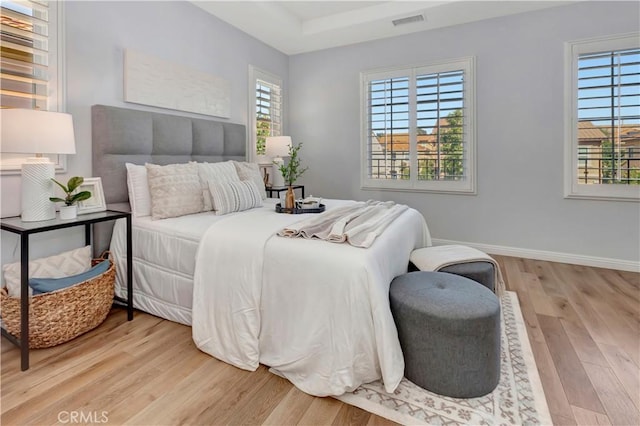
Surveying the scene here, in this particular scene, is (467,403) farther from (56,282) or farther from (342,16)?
(342,16)

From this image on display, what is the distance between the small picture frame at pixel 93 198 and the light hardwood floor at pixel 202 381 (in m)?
0.76

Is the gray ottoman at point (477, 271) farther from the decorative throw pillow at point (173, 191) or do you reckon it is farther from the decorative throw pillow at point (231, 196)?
the decorative throw pillow at point (173, 191)

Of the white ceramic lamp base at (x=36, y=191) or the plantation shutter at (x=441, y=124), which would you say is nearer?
the white ceramic lamp base at (x=36, y=191)

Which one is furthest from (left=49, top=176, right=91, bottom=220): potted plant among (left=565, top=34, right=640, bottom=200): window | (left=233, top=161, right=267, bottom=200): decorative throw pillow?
(left=565, top=34, right=640, bottom=200): window

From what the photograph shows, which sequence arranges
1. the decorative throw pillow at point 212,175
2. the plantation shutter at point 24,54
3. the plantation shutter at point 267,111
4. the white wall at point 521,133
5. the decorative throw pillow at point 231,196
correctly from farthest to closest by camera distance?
the plantation shutter at point 267,111 < the white wall at point 521,133 < the decorative throw pillow at point 212,175 < the decorative throw pillow at point 231,196 < the plantation shutter at point 24,54

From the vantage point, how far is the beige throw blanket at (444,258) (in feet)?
7.66

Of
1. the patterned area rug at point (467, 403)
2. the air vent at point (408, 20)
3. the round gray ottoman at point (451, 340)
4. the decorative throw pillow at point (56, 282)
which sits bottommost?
the patterned area rug at point (467, 403)

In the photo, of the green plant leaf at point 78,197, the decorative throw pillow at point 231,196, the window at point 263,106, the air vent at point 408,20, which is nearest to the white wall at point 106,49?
the green plant leaf at point 78,197

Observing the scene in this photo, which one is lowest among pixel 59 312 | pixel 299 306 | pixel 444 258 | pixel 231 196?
pixel 59 312

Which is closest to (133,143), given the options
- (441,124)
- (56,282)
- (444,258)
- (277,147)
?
(56,282)

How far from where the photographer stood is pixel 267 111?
183 inches

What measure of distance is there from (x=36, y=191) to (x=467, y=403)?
101 inches

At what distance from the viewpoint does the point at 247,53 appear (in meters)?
4.21

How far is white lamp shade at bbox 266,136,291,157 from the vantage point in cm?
421
